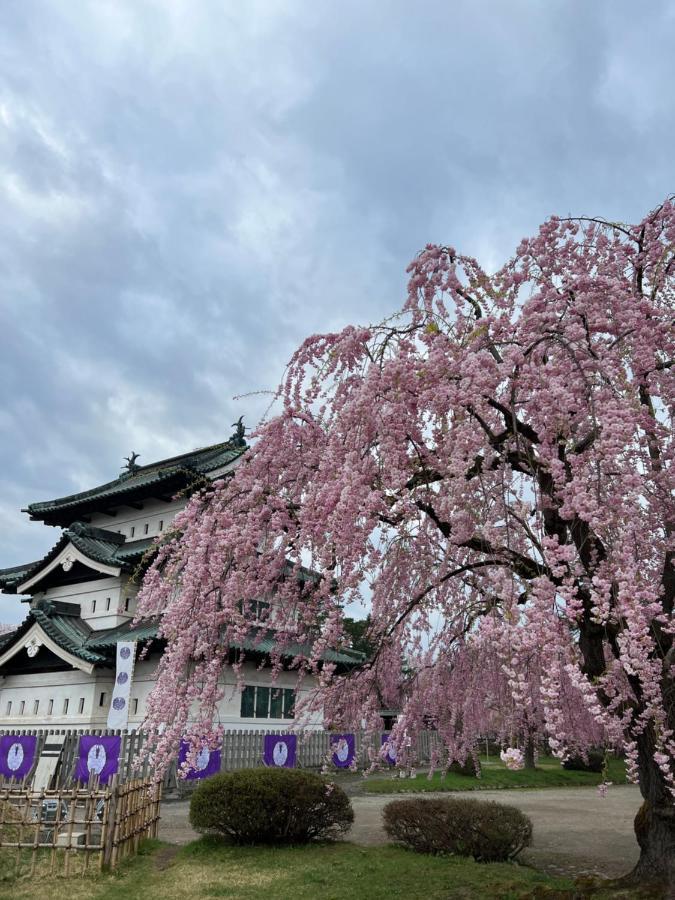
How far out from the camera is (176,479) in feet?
66.0

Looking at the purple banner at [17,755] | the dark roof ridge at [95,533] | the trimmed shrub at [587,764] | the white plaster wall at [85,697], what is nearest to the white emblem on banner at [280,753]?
the white plaster wall at [85,697]

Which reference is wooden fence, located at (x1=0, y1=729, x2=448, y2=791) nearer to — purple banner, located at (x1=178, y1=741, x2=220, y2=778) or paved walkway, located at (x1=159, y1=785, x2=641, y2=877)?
purple banner, located at (x1=178, y1=741, x2=220, y2=778)

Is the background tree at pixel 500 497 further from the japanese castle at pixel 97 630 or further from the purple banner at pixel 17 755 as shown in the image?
the japanese castle at pixel 97 630

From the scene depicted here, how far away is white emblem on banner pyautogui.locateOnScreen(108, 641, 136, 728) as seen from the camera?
1559cm

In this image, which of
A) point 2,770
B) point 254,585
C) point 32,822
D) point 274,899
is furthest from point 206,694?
point 2,770

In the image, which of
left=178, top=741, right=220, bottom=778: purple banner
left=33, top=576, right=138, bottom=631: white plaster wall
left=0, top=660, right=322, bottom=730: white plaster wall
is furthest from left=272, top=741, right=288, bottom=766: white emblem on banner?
left=33, top=576, right=138, bottom=631: white plaster wall

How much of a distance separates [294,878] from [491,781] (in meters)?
15.8

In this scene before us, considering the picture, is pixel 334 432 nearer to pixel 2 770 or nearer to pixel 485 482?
pixel 485 482

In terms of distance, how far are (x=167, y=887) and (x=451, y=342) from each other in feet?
22.0

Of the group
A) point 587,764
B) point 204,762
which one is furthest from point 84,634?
point 587,764

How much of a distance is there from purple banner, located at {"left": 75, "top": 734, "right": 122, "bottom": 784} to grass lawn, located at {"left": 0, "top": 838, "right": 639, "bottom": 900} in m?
3.38

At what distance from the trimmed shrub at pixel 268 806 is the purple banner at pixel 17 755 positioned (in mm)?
6705

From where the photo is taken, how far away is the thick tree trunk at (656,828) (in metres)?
6.05

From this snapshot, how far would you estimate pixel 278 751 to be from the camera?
Answer: 1739 centimetres
